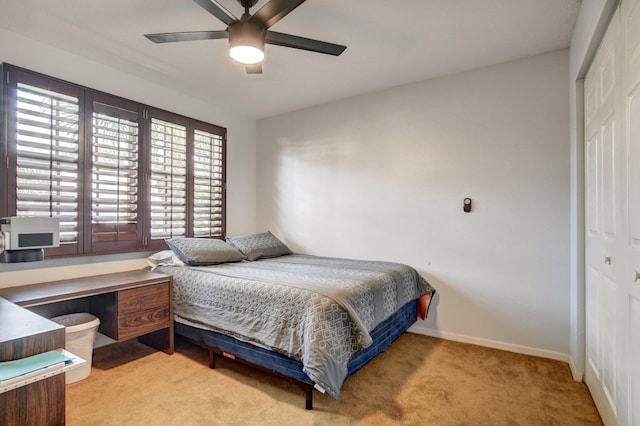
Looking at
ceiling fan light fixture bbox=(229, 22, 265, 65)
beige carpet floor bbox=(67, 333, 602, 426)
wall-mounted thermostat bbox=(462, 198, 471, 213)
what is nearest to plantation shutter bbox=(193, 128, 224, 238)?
beige carpet floor bbox=(67, 333, 602, 426)

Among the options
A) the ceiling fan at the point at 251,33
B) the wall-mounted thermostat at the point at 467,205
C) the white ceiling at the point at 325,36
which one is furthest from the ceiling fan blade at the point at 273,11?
the wall-mounted thermostat at the point at 467,205

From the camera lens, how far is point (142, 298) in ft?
8.17

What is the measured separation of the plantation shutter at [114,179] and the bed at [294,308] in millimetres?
418

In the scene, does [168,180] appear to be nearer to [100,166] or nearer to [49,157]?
[100,166]

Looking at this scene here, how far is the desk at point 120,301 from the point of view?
86.8 inches

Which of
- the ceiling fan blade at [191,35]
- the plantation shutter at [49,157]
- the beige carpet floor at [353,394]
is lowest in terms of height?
the beige carpet floor at [353,394]

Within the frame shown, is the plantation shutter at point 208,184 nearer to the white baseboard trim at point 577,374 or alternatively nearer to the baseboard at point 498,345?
the baseboard at point 498,345

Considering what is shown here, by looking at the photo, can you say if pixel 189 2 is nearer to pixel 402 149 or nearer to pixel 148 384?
pixel 402 149

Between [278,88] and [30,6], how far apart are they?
194cm

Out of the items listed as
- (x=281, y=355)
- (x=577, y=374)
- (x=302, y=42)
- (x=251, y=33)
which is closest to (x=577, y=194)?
(x=577, y=374)

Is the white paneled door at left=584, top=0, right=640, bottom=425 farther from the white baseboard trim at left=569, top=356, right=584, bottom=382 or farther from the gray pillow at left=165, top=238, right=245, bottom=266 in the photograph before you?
the gray pillow at left=165, top=238, right=245, bottom=266

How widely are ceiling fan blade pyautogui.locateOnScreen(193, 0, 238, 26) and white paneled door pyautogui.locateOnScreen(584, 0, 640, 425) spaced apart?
73.3 inches

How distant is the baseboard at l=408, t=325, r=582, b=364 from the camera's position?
2592 mm

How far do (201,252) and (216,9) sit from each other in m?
2.05
